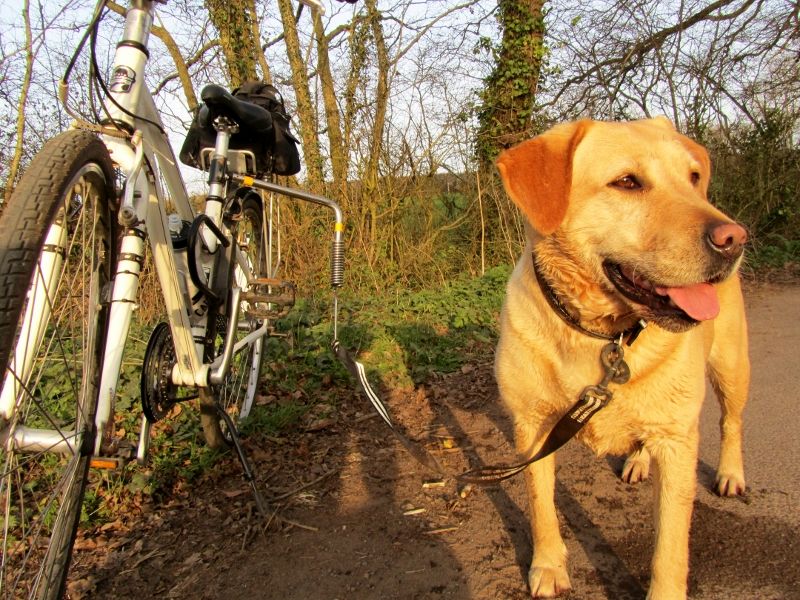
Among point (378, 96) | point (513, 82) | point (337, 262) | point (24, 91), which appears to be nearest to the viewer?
point (337, 262)

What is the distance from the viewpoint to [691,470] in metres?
1.99

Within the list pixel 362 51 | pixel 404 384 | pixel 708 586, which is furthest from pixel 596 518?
pixel 362 51

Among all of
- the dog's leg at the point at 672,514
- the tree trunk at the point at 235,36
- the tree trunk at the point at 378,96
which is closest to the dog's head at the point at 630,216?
the dog's leg at the point at 672,514

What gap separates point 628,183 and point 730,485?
162cm

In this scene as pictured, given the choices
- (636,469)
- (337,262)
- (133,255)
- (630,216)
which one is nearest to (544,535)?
(636,469)

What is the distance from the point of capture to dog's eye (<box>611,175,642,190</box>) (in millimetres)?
2084

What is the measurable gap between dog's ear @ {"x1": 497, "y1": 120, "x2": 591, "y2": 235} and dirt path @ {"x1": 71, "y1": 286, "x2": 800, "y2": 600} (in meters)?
1.39

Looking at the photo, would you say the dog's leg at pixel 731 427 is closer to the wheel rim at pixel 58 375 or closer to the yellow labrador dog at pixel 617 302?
the yellow labrador dog at pixel 617 302

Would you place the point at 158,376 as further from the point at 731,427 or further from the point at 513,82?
the point at 513,82

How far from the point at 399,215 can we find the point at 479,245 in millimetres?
1394

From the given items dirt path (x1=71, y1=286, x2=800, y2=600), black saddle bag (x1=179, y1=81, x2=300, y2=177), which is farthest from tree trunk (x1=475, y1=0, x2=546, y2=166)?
dirt path (x1=71, y1=286, x2=800, y2=600)

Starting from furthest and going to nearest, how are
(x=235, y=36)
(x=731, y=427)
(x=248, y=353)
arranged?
(x=235, y=36)
(x=248, y=353)
(x=731, y=427)

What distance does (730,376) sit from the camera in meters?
2.81

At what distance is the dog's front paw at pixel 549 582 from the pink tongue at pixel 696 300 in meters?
1.09
